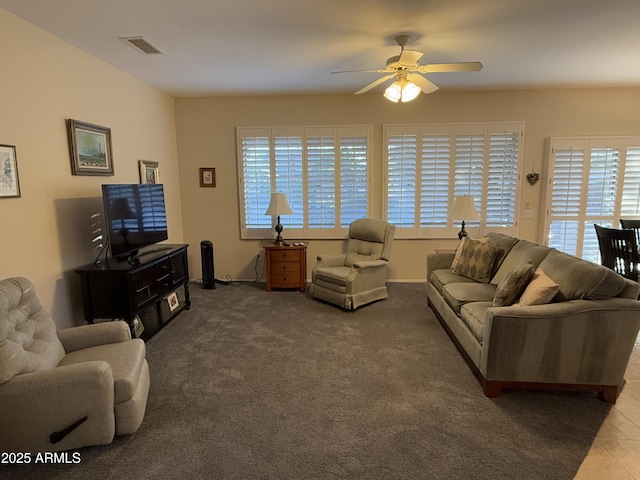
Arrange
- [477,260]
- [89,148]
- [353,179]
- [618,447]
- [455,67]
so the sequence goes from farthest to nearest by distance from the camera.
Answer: [353,179]
[477,260]
[89,148]
[455,67]
[618,447]

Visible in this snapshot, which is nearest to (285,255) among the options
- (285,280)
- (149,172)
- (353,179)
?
(285,280)

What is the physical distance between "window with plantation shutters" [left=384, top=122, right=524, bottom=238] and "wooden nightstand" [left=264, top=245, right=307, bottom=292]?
4.87ft

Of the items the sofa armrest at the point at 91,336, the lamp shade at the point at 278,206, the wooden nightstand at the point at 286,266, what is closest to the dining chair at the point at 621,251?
the wooden nightstand at the point at 286,266

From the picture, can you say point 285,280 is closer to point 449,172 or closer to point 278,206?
point 278,206

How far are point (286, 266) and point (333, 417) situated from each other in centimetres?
282

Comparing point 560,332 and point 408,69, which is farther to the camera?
point 408,69

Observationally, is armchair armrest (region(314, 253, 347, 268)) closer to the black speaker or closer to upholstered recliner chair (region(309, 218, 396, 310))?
upholstered recliner chair (region(309, 218, 396, 310))

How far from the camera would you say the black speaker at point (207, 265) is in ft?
16.6

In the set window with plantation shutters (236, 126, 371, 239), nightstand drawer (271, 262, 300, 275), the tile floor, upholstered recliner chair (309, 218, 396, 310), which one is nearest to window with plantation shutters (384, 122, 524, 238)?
window with plantation shutters (236, 126, 371, 239)

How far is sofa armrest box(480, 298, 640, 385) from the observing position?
2.37m

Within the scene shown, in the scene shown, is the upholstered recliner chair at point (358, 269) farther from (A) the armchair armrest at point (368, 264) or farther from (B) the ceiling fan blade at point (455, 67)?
(B) the ceiling fan blade at point (455, 67)

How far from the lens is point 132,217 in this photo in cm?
352

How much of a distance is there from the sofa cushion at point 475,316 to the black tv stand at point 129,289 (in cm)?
282

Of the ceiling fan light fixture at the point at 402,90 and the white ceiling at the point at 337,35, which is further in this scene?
the ceiling fan light fixture at the point at 402,90
